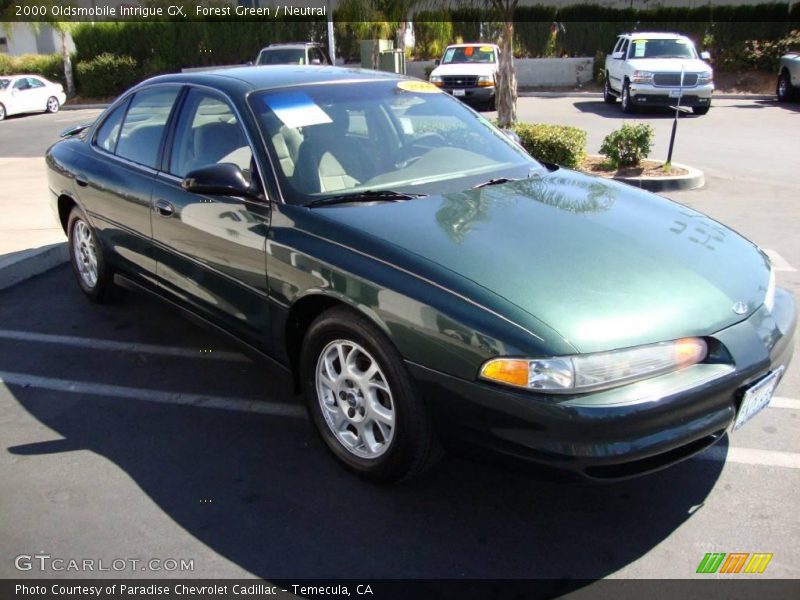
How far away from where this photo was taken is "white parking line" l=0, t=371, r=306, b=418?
3945mm

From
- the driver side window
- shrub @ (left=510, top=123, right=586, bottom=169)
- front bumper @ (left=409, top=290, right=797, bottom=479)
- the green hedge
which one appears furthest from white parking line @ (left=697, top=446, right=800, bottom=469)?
the green hedge

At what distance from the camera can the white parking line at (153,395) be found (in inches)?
155

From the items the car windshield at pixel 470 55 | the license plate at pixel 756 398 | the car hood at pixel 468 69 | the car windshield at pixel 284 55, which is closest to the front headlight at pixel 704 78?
the car hood at pixel 468 69

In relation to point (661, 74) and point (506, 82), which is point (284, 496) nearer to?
point (506, 82)

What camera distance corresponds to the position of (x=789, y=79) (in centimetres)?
1762

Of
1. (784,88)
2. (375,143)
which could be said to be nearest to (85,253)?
(375,143)

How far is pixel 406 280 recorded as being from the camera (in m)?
2.82

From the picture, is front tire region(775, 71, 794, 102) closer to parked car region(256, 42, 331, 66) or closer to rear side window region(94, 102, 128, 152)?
parked car region(256, 42, 331, 66)

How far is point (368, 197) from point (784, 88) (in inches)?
719

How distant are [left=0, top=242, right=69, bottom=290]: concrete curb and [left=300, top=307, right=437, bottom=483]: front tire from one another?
4056 mm

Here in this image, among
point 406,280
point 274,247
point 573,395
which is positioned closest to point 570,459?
point 573,395

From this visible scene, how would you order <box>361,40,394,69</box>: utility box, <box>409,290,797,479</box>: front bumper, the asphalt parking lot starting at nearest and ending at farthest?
<box>409,290,797,479</box>: front bumper
the asphalt parking lot
<box>361,40,394,69</box>: utility box

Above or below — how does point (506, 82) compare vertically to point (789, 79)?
above

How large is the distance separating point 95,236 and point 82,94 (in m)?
26.9
